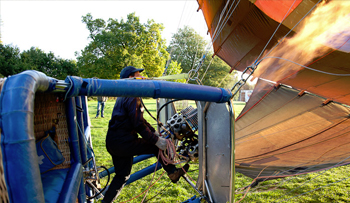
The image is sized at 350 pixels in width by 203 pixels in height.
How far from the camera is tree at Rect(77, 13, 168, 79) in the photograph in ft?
68.8

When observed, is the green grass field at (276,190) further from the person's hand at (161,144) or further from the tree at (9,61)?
the tree at (9,61)

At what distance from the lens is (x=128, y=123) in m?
2.29

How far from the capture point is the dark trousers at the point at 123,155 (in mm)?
2273

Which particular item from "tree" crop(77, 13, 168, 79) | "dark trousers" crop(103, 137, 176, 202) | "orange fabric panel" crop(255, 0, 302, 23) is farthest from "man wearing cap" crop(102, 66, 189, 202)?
"tree" crop(77, 13, 168, 79)

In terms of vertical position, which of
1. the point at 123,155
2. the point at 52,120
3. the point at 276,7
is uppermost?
the point at 276,7

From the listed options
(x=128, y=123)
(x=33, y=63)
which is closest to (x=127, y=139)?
(x=128, y=123)

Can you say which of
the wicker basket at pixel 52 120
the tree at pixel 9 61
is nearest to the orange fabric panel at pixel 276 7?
the wicker basket at pixel 52 120

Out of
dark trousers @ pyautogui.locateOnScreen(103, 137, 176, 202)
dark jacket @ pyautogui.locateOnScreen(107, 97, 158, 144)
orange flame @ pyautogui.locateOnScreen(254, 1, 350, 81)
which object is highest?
orange flame @ pyautogui.locateOnScreen(254, 1, 350, 81)

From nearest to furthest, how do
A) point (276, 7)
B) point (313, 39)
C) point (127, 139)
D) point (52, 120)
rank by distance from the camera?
point (52, 120), point (127, 139), point (313, 39), point (276, 7)

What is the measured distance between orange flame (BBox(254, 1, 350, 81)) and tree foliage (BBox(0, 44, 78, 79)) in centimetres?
2568

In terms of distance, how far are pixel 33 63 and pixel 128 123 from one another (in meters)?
30.3

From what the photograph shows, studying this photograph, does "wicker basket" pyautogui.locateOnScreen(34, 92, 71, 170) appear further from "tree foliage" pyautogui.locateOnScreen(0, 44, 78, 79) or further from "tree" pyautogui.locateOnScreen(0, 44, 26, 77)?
"tree" pyautogui.locateOnScreen(0, 44, 26, 77)

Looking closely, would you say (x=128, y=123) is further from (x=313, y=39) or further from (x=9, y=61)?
(x=9, y=61)

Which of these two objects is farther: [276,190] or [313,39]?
[313,39]
